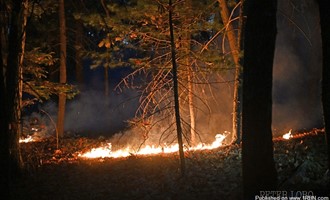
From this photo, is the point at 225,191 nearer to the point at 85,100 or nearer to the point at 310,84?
the point at 310,84

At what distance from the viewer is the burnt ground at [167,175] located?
7682mm

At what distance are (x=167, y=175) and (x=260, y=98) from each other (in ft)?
14.1

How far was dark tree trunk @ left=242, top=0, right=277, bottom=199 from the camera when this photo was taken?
5.68 m

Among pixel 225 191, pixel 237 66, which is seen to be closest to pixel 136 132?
pixel 237 66

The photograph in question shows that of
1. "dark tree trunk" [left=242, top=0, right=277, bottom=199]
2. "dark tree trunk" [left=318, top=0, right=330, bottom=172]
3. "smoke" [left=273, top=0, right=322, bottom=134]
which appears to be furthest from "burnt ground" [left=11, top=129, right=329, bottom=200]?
"smoke" [left=273, top=0, right=322, bottom=134]

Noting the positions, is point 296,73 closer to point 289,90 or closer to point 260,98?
point 289,90

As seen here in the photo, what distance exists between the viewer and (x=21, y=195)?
8.87 meters

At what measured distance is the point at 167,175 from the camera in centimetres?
916

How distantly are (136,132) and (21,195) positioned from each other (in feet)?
28.9

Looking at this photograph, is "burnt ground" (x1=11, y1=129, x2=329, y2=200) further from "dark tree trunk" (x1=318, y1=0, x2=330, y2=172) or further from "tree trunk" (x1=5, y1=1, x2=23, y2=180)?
"dark tree trunk" (x1=318, y1=0, x2=330, y2=172)

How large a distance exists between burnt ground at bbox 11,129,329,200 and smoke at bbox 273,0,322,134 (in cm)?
670

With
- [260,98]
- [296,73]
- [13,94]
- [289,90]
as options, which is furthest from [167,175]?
[296,73]

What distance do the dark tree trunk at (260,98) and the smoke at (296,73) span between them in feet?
39.5

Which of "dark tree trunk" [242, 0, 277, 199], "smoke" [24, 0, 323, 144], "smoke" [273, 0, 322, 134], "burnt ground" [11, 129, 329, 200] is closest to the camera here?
"dark tree trunk" [242, 0, 277, 199]
